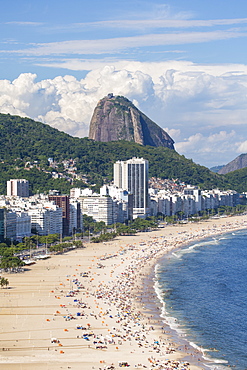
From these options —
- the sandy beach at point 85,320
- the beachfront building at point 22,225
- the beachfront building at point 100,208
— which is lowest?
the sandy beach at point 85,320

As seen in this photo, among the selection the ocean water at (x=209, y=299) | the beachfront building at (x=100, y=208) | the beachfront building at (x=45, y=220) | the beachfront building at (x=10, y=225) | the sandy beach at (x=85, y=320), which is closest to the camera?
the sandy beach at (x=85, y=320)

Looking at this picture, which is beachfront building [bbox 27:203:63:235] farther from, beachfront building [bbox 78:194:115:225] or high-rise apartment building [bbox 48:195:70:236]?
beachfront building [bbox 78:194:115:225]

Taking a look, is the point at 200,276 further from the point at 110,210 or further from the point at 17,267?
the point at 110,210

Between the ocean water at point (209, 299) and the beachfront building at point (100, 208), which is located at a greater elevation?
the beachfront building at point (100, 208)

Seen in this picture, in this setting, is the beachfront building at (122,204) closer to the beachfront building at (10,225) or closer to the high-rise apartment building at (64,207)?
the high-rise apartment building at (64,207)

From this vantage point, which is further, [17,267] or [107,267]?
[107,267]

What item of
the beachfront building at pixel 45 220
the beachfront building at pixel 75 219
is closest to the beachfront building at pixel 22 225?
the beachfront building at pixel 45 220

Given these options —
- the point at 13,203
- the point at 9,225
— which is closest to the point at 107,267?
the point at 9,225

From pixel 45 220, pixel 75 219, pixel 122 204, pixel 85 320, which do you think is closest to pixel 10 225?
pixel 45 220
